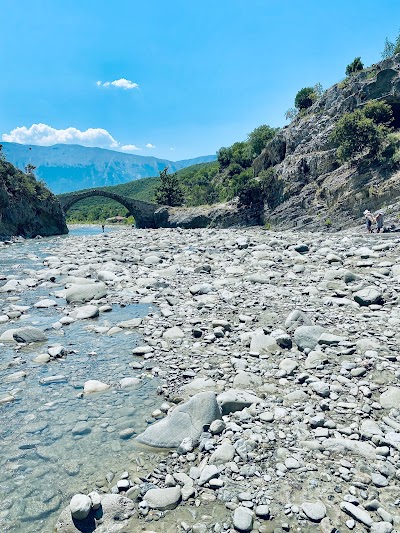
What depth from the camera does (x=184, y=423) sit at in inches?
175

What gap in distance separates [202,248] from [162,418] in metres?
16.5

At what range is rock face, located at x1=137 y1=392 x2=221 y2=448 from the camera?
426 cm

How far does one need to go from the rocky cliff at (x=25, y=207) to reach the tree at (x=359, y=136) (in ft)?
112

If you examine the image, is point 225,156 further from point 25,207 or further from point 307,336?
point 307,336

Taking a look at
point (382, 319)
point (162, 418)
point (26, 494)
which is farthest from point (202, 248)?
point (26, 494)

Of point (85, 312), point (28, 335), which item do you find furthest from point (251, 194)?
point (28, 335)

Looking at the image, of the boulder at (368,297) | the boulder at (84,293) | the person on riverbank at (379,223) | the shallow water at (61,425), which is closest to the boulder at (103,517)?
the shallow water at (61,425)

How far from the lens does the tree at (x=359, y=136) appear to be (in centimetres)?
2791

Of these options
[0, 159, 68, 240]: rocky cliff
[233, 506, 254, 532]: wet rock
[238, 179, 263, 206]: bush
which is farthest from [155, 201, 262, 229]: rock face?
[233, 506, 254, 532]: wet rock

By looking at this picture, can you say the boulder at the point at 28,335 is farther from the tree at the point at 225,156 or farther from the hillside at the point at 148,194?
the tree at the point at 225,156

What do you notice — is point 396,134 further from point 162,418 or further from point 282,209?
point 162,418

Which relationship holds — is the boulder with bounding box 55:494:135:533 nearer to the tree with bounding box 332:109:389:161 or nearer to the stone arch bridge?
the tree with bounding box 332:109:389:161

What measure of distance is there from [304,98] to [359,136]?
3150 centimetres

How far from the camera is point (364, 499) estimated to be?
3209mm
